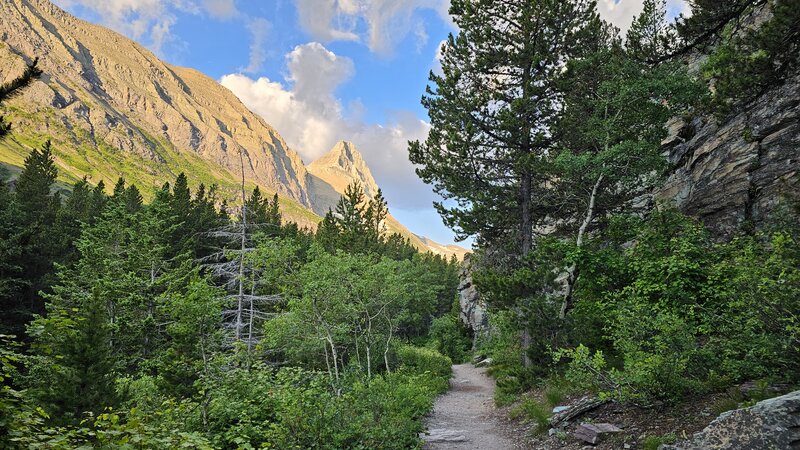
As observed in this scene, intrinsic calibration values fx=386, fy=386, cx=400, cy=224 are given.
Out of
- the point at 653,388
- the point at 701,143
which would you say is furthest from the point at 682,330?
the point at 701,143

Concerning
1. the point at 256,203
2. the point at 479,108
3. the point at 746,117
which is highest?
the point at 256,203

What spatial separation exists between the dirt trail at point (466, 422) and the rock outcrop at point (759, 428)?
5.46 meters

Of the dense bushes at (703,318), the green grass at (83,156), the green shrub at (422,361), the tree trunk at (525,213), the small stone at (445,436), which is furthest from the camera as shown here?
the green grass at (83,156)

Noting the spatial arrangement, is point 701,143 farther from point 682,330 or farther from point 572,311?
point 682,330

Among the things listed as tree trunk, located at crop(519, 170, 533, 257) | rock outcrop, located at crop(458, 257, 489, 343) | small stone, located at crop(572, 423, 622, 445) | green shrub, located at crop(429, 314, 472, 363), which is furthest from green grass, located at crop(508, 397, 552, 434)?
green shrub, located at crop(429, 314, 472, 363)

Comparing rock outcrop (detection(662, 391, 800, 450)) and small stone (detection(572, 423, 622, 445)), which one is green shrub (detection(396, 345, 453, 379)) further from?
rock outcrop (detection(662, 391, 800, 450))

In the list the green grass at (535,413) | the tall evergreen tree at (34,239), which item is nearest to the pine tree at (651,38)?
the green grass at (535,413)

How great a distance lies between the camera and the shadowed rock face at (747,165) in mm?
9766

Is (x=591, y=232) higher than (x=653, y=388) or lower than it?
higher

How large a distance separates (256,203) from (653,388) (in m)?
47.8

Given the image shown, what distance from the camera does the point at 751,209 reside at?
10.1 m

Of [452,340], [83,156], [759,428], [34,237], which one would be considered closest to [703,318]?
[759,428]

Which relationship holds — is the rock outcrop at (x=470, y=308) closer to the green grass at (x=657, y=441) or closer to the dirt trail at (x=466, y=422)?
the dirt trail at (x=466, y=422)

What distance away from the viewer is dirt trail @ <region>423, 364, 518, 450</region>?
388 inches
